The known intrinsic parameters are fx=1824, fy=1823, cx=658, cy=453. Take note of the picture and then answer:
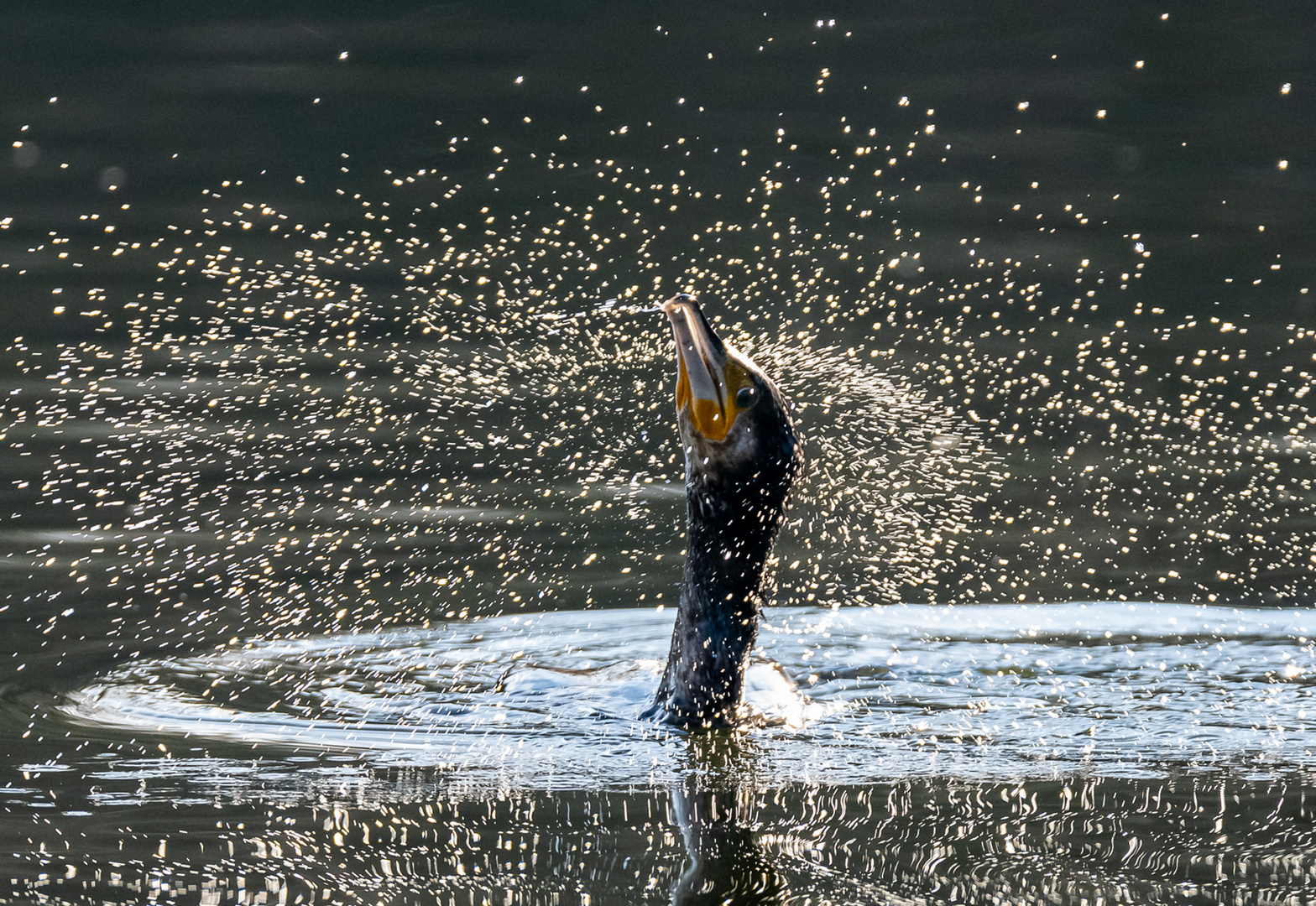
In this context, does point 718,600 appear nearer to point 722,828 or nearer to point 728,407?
point 728,407

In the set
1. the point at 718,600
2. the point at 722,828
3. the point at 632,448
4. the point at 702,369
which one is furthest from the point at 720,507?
the point at 632,448

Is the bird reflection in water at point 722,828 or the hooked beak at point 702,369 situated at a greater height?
the hooked beak at point 702,369

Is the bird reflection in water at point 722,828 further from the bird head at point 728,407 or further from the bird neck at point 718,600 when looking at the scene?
the bird head at point 728,407

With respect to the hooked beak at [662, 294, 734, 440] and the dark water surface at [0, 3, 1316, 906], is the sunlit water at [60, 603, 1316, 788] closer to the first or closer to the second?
the dark water surface at [0, 3, 1316, 906]

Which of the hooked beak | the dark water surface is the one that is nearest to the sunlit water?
the dark water surface

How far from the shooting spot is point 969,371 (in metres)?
10.7

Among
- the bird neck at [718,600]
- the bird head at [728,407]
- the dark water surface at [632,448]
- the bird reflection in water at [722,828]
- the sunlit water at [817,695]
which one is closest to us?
the bird reflection in water at [722,828]

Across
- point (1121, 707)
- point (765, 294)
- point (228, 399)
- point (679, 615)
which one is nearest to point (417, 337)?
point (228, 399)

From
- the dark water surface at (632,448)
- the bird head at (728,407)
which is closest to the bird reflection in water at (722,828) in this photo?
the dark water surface at (632,448)

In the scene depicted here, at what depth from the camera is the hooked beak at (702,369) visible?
17.9 feet

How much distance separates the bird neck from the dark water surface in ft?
0.61

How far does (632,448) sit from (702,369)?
4.11 m

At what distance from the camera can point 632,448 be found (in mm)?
9586

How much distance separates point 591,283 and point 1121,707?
23.8ft
